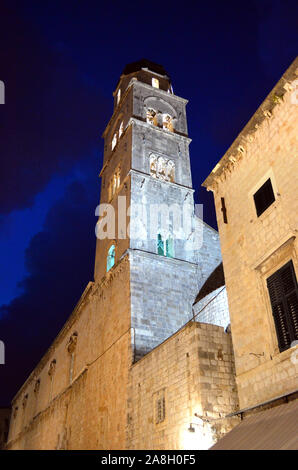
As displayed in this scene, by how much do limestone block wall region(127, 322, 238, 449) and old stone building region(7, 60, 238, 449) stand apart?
0.10ft

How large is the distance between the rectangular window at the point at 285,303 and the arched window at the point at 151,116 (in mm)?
19743

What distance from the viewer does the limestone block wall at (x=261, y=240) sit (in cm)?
829

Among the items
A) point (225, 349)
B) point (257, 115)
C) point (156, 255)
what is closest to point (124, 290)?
point (156, 255)

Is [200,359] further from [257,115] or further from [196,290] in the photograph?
[196,290]

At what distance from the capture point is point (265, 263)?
9039 mm

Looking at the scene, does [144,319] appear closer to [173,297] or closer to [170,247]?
[173,297]

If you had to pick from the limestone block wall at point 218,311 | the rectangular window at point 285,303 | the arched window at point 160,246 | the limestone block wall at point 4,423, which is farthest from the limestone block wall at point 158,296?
the limestone block wall at point 4,423

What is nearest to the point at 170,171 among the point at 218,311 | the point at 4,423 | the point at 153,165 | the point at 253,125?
the point at 153,165

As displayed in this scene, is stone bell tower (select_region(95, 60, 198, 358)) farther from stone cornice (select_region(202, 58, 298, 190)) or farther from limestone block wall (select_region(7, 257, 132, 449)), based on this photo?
stone cornice (select_region(202, 58, 298, 190))

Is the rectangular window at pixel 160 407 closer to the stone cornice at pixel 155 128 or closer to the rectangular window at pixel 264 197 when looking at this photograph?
the rectangular window at pixel 264 197

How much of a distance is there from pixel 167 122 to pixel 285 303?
21.0m

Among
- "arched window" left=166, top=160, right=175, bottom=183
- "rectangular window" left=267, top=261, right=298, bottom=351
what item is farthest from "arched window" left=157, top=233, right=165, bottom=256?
"rectangular window" left=267, top=261, right=298, bottom=351

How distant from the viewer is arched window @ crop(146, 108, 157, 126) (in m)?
26.5
